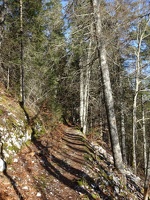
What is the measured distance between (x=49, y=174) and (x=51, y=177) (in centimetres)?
17

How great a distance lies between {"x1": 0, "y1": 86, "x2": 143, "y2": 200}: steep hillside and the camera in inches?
184

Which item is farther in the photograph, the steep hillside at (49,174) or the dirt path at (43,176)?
the steep hillside at (49,174)

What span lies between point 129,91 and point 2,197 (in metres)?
12.8

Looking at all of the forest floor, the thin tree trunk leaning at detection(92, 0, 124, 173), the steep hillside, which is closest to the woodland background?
the thin tree trunk leaning at detection(92, 0, 124, 173)

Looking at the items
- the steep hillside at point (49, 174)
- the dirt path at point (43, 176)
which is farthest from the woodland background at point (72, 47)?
the dirt path at point (43, 176)

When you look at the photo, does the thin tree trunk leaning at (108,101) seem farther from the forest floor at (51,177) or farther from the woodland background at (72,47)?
the forest floor at (51,177)

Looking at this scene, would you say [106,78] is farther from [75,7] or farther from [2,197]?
[2,197]

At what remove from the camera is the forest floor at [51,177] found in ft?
15.0

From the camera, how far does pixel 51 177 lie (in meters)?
5.61

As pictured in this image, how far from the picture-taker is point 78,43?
7129mm

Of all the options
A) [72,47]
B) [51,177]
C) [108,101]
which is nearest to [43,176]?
[51,177]

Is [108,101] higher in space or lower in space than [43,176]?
higher

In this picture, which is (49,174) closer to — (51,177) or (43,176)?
(51,177)

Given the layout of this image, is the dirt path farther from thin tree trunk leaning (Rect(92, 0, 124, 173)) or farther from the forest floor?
thin tree trunk leaning (Rect(92, 0, 124, 173))
